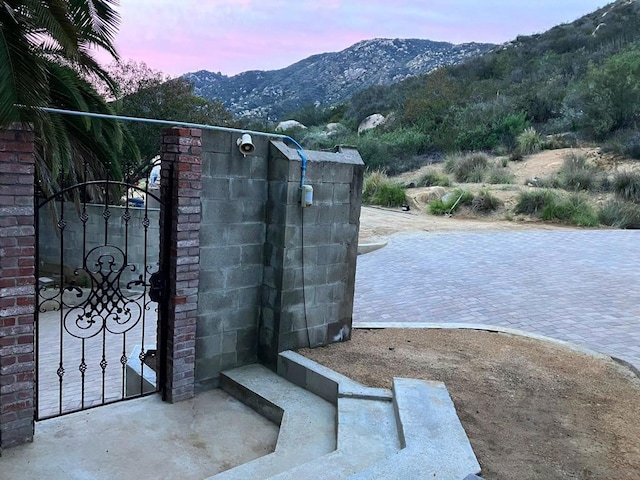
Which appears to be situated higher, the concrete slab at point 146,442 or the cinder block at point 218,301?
the cinder block at point 218,301

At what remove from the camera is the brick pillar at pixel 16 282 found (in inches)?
129

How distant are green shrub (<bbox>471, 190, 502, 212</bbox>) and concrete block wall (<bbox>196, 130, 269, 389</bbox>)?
13940mm

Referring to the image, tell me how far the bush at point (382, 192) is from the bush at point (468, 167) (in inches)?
111

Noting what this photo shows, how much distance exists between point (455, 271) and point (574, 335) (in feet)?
12.3

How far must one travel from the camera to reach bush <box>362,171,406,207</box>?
19.9m

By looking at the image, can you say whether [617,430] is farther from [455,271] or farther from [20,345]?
[455,271]

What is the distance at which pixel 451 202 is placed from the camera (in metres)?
18.2

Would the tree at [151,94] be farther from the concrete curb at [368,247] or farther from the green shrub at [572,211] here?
the green shrub at [572,211]

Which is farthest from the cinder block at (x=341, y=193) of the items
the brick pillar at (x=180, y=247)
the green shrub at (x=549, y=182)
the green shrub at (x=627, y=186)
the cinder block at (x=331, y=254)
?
the green shrub at (x=549, y=182)

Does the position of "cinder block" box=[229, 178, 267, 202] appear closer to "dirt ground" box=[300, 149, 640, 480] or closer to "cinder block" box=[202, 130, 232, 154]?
"cinder block" box=[202, 130, 232, 154]

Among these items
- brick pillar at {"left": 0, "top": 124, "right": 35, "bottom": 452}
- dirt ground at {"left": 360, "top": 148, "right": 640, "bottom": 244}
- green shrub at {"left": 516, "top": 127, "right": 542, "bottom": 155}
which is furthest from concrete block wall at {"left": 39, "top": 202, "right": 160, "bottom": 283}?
green shrub at {"left": 516, "top": 127, "right": 542, "bottom": 155}

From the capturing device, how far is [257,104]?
2357 inches

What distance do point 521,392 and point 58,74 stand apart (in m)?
7.27

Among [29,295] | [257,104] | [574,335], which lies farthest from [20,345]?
[257,104]
